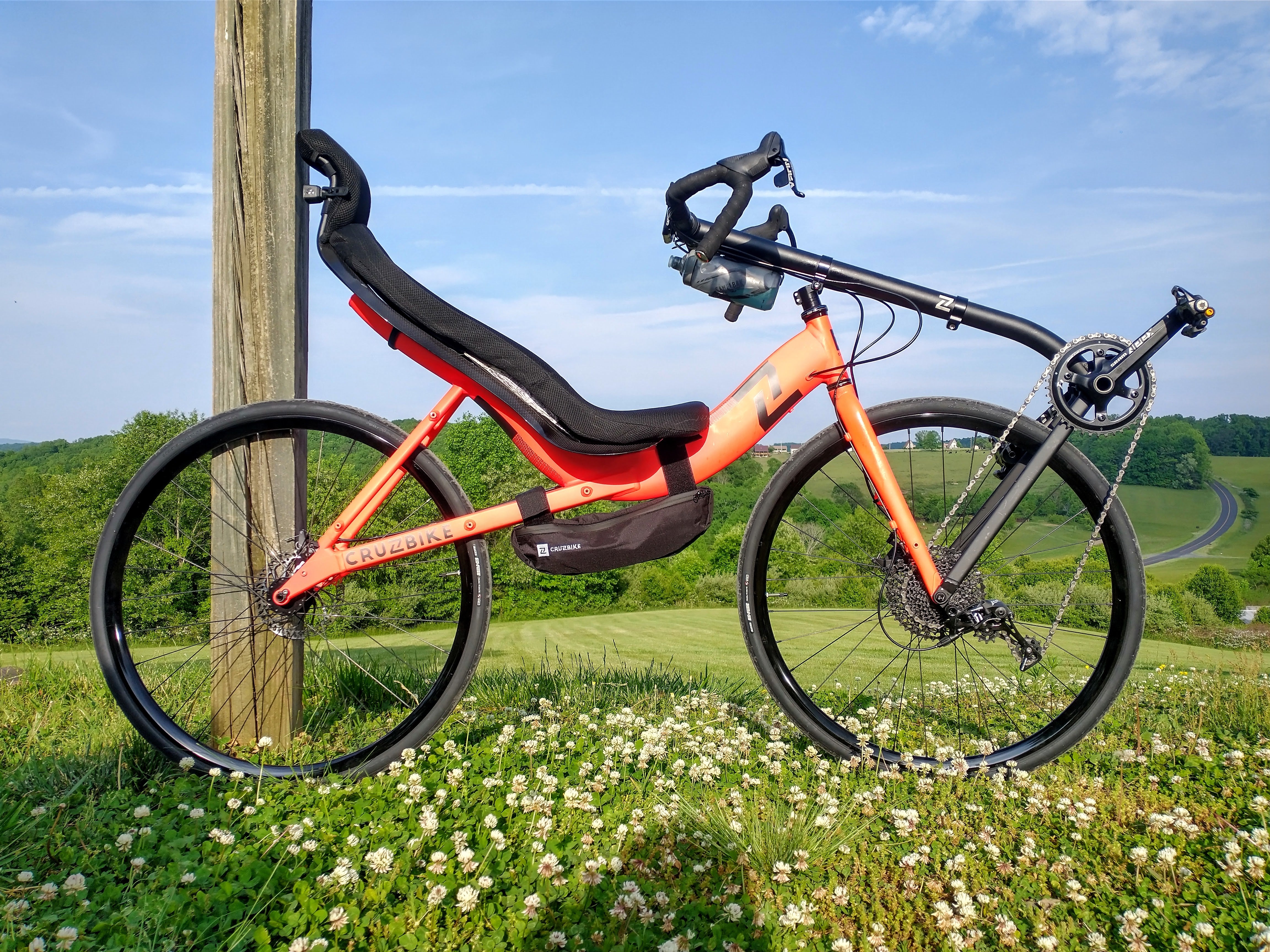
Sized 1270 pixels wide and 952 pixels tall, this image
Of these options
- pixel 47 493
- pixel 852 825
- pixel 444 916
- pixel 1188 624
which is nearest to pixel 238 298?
pixel 444 916

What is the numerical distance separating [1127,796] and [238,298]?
415cm

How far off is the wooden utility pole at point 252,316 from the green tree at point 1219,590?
726 inches

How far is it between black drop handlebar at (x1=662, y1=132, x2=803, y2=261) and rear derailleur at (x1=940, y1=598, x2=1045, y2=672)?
1.70 m

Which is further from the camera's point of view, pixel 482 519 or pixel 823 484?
pixel 823 484

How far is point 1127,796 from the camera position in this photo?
2635 mm

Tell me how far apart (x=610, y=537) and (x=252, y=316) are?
1945 mm

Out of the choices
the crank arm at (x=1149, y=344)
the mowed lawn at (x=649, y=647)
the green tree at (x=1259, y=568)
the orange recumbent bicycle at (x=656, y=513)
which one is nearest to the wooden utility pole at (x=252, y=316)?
the orange recumbent bicycle at (x=656, y=513)

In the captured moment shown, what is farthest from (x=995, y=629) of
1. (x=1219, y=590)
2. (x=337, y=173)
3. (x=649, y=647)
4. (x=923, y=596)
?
(x=1219, y=590)

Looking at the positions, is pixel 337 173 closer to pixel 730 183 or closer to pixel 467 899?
pixel 730 183

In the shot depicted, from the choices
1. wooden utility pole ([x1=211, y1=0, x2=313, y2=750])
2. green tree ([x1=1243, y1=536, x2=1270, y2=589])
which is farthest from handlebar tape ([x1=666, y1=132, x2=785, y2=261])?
green tree ([x1=1243, y1=536, x2=1270, y2=589])

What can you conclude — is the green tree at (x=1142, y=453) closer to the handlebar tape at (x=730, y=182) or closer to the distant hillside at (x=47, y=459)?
the handlebar tape at (x=730, y=182)

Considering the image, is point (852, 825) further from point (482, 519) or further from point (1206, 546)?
point (1206, 546)

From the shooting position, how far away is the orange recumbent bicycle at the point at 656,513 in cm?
270

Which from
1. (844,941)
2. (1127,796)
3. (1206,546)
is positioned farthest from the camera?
(1206,546)
